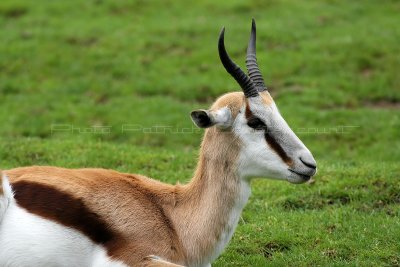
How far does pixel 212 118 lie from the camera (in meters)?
6.97

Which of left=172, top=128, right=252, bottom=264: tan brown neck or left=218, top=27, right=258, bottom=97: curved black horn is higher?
left=218, top=27, right=258, bottom=97: curved black horn

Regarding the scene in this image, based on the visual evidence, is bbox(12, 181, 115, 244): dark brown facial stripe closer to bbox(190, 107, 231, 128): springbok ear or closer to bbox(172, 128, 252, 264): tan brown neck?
bbox(172, 128, 252, 264): tan brown neck

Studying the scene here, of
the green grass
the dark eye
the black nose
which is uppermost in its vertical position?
the dark eye

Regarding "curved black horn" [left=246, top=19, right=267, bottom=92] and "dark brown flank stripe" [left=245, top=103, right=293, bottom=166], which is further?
"curved black horn" [left=246, top=19, right=267, bottom=92]

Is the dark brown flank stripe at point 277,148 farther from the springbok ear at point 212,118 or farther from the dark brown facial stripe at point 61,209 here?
the dark brown facial stripe at point 61,209

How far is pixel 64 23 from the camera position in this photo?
2230 cm

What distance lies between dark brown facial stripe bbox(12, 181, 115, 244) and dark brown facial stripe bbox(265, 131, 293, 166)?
173 cm

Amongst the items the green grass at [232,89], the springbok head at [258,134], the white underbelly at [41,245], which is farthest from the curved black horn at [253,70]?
the white underbelly at [41,245]

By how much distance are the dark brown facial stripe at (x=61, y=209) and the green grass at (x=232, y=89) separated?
194 cm

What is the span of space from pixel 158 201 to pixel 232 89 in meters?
10.7

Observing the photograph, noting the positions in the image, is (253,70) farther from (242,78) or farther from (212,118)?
(212,118)

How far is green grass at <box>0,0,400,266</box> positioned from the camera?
914cm

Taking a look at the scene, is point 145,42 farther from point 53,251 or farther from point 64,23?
point 53,251

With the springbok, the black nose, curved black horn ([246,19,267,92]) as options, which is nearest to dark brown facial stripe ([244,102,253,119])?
the springbok
